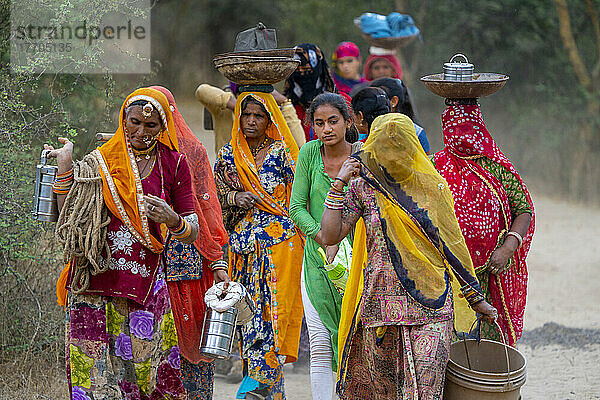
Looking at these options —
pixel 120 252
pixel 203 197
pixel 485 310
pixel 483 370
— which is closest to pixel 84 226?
pixel 120 252

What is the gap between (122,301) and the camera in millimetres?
4238

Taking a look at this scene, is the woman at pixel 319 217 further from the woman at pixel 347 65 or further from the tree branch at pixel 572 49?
the tree branch at pixel 572 49

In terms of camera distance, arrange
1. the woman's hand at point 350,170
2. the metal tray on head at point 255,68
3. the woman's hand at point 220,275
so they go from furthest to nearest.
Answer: the metal tray on head at point 255,68 → the woman's hand at point 220,275 → the woman's hand at point 350,170

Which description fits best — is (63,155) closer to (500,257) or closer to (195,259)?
(195,259)

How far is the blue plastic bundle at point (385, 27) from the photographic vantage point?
9484 mm

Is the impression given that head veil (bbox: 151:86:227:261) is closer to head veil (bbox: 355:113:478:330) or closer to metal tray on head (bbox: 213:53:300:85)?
metal tray on head (bbox: 213:53:300:85)

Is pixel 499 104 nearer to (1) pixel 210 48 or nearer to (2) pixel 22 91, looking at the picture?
(1) pixel 210 48

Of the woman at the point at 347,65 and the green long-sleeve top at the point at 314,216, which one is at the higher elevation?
the woman at the point at 347,65

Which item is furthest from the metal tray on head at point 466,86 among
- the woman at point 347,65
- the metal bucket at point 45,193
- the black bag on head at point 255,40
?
the woman at point 347,65

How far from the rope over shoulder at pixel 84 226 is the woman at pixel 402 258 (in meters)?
1.09

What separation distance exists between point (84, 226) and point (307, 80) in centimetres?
335

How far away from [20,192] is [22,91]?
0.79 m

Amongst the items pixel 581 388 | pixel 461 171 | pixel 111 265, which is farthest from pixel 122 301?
pixel 581 388

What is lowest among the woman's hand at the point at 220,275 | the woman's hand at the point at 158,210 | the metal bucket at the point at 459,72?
the woman's hand at the point at 220,275
